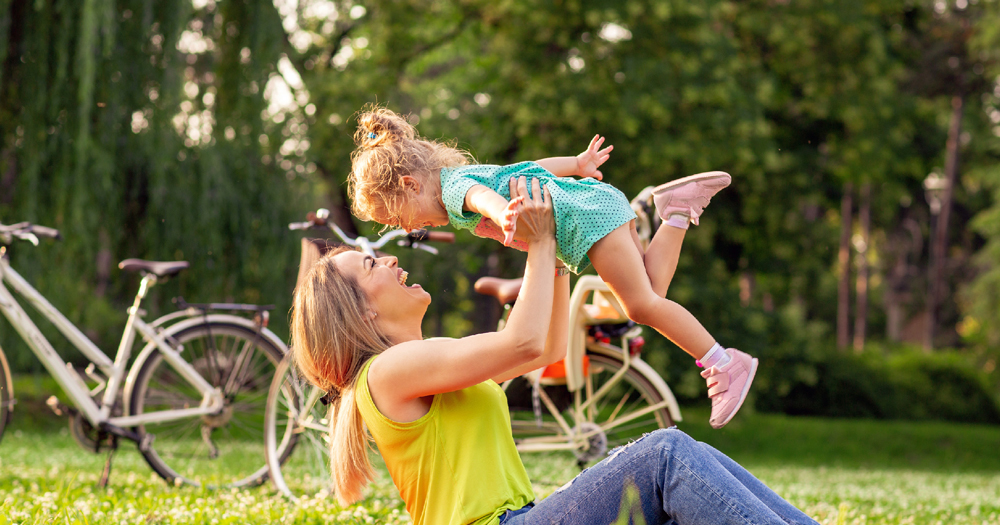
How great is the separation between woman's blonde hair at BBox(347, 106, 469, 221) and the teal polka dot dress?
0.10 meters

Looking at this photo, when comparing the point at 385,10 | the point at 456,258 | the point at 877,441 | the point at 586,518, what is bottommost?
the point at 877,441

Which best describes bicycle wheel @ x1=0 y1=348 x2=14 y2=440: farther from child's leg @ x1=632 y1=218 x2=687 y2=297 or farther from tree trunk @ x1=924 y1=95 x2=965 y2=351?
tree trunk @ x1=924 y1=95 x2=965 y2=351

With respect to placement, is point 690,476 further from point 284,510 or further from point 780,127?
point 780,127

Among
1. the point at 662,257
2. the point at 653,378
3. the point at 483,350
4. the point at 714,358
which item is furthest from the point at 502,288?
the point at 483,350

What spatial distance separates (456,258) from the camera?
514 inches

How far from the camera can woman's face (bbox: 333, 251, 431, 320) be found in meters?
2.12

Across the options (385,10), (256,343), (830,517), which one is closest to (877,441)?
(385,10)

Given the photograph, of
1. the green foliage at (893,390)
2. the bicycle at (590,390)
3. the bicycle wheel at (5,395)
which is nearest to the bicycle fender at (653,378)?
the bicycle at (590,390)

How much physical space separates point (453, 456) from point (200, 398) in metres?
3.04

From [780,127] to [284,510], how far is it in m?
11.3

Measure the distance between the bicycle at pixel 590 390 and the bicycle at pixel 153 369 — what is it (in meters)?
1.27

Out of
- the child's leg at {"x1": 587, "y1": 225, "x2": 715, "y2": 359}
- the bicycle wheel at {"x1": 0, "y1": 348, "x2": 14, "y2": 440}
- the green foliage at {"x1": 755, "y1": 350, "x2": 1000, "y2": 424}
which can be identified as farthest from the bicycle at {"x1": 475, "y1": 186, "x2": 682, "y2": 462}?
the green foliage at {"x1": 755, "y1": 350, "x2": 1000, "y2": 424}

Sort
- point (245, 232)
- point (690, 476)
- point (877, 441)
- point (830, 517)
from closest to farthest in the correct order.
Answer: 1. point (690, 476)
2. point (830, 517)
3. point (245, 232)
4. point (877, 441)

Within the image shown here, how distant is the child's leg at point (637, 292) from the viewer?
260 centimetres
